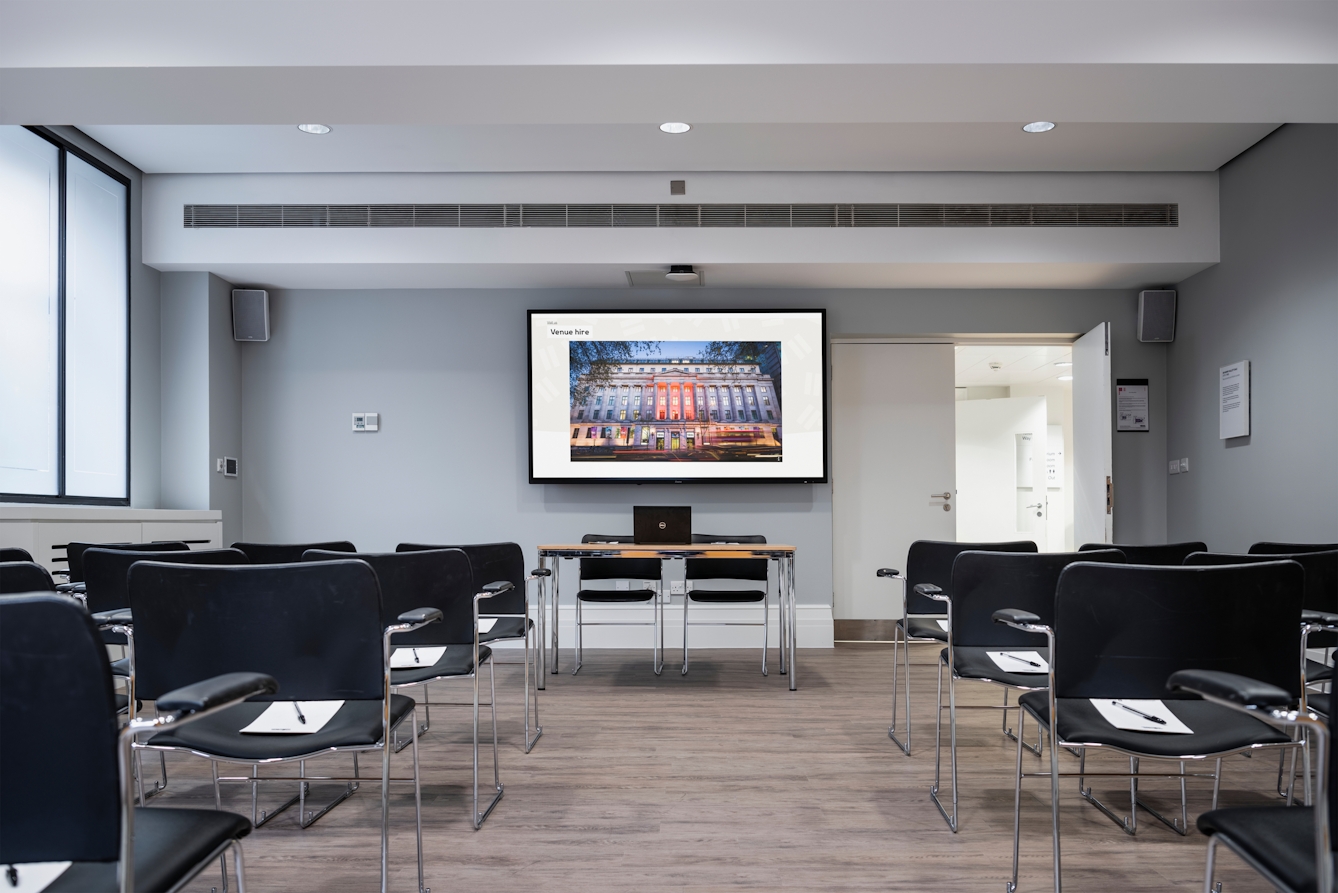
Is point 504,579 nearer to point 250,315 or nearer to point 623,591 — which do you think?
point 623,591

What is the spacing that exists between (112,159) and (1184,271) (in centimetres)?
642

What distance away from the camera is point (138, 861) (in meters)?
1.25

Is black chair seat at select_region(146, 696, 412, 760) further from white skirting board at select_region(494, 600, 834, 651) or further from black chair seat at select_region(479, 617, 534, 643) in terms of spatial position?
white skirting board at select_region(494, 600, 834, 651)

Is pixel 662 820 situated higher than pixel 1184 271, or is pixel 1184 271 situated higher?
pixel 1184 271

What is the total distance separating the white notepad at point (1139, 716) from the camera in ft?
6.50

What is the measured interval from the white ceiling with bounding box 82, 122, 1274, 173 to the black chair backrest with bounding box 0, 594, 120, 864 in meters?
3.88

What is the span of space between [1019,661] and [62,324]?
4.80 m

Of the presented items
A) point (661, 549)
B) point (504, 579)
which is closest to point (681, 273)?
point (661, 549)

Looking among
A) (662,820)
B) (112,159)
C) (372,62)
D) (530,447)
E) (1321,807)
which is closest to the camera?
(1321,807)

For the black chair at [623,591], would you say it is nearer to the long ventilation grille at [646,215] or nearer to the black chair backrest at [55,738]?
the long ventilation grille at [646,215]

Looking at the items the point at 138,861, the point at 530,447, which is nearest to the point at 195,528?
the point at 530,447

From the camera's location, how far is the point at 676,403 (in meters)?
5.80

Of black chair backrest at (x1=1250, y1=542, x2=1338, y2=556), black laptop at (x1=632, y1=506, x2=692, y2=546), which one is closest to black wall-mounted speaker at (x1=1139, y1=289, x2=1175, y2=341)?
black chair backrest at (x1=1250, y1=542, x2=1338, y2=556)

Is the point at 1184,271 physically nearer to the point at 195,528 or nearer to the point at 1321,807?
the point at 1321,807
